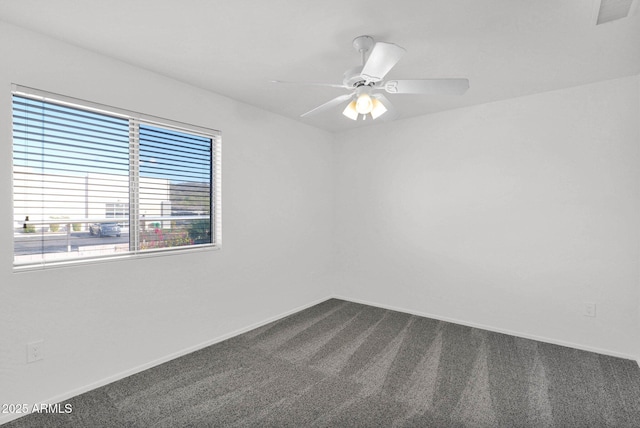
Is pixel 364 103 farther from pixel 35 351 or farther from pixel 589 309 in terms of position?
pixel 589 309

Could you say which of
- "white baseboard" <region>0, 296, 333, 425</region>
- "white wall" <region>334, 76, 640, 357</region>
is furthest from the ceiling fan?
"white baseboard" <region>0, 296, 333, 425</region>

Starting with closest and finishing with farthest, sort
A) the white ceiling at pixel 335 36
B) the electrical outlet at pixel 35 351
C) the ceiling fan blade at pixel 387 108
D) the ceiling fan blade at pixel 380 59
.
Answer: the ceiling fan blade at pixel 380 59, the white ceiling at pixel 335 36, the electrical outlet at pixel 35 351, the ceiling fan blade at pixel 387 108

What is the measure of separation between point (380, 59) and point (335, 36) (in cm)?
51

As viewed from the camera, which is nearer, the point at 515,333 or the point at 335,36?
the point at 335,36

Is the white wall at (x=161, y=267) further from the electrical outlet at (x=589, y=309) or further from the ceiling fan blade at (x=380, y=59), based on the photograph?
the electrical outlet at (x=589, y=309)

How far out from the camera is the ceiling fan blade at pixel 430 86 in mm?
1898

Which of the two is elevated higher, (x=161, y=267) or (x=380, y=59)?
(x=380, y=59)

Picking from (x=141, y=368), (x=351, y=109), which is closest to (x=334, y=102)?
(x=351, y=109)

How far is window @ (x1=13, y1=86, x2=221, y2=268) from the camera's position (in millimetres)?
2053

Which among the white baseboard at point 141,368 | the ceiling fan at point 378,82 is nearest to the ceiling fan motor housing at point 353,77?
the ceiling fan at point 378,82

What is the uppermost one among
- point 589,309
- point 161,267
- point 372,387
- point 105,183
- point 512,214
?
point 105,183

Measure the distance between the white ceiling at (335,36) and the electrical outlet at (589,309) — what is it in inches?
78.9

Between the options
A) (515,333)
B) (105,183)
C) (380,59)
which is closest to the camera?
(380,59)

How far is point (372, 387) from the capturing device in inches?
91.5
